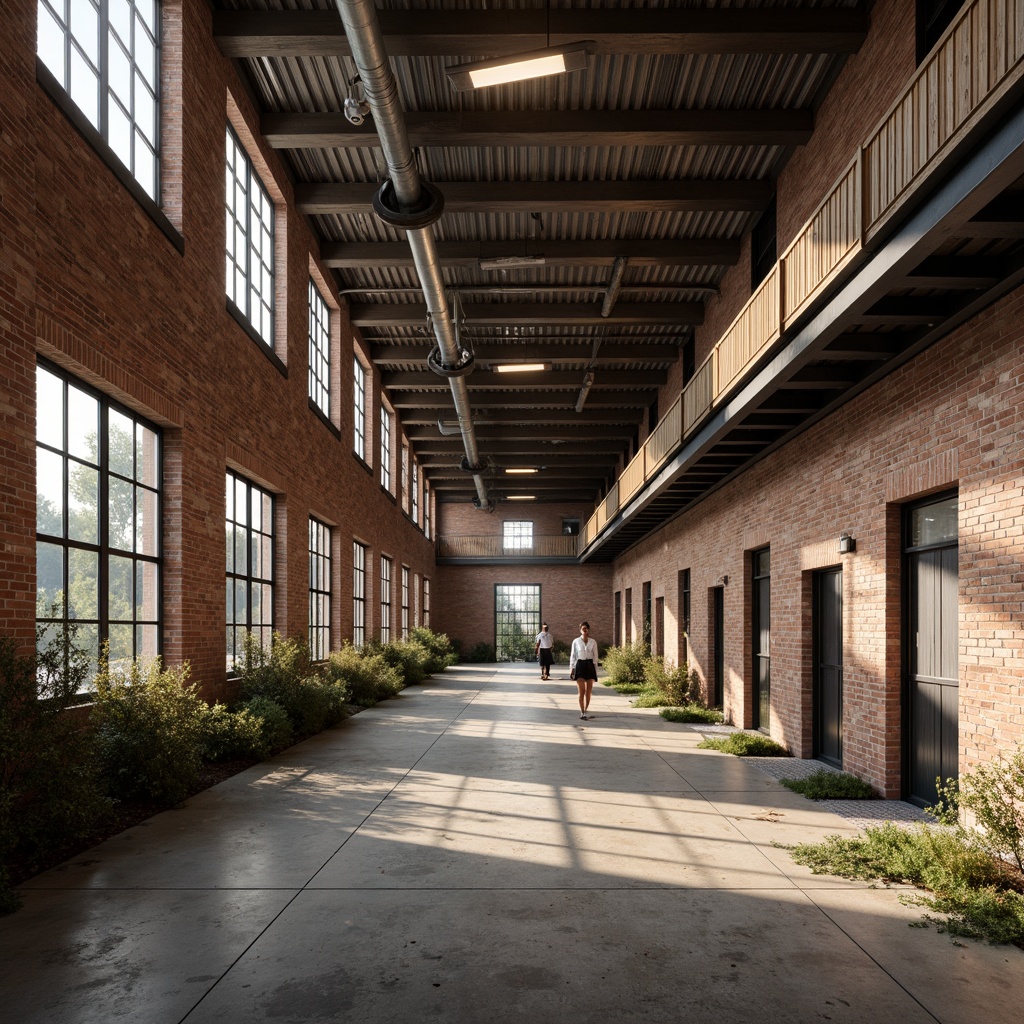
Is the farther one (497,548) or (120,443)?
(497,548)

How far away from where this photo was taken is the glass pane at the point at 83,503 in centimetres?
732

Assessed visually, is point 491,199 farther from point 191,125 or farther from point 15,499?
point 15,499

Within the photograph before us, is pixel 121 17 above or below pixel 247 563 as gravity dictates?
above

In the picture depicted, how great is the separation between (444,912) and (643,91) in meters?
9.91

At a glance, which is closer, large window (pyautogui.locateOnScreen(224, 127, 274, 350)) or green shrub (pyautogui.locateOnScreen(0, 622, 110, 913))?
green shrub (pyautogui.locateOnScreen(0, 622, 110, 913))

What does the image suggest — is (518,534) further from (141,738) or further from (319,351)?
(141,738)

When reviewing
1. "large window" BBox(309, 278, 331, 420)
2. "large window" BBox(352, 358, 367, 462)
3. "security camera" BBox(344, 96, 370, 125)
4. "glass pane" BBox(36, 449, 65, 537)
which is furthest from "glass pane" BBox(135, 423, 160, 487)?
"large window" BBox(352, 358, 367, 462)

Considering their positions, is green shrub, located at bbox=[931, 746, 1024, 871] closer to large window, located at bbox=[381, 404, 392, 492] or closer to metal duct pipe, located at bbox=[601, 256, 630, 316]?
metal duct pipe, located at bbox=[601, 256, 630, 316]

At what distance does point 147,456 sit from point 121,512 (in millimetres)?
842

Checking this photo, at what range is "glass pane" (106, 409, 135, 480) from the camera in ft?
26.2

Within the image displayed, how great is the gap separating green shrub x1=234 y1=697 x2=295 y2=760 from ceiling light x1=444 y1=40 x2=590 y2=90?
711cm

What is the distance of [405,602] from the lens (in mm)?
30547

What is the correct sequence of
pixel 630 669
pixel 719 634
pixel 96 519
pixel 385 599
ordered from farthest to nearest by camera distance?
pixel 385 599 → pixel 630 669 → pixel 719 634 → pixel 96 519

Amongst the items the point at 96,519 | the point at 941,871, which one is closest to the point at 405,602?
the point at 96,519
